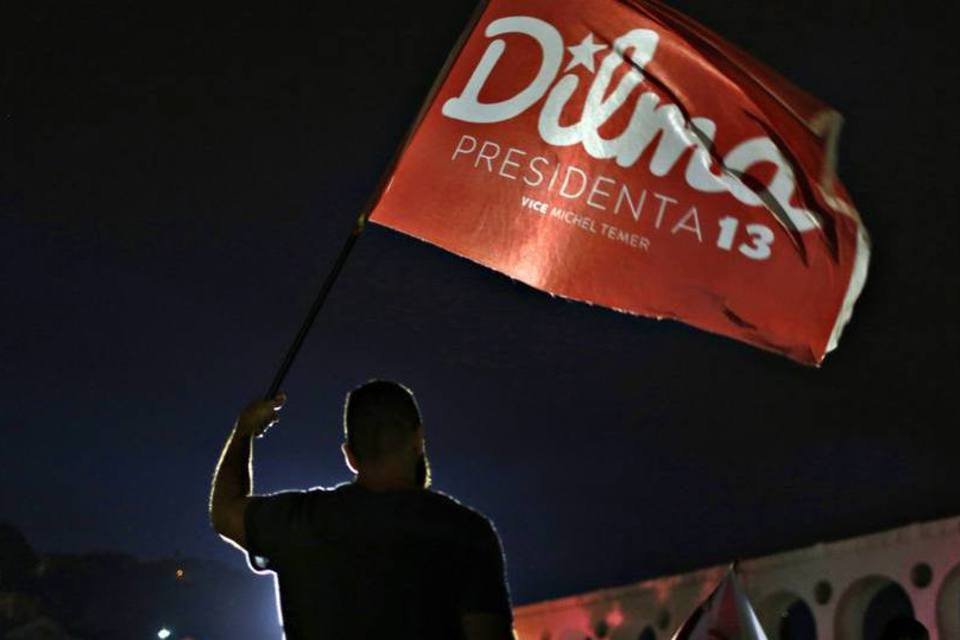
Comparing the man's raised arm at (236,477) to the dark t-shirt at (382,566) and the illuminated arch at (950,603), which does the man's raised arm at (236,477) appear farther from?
the illuminated arch at (950,603)

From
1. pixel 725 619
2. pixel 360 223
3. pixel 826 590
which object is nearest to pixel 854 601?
pixel 826 590

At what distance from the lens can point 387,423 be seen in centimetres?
363

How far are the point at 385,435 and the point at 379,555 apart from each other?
32 centimetres

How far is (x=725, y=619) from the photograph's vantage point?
598 cm

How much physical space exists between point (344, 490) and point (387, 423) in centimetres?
20

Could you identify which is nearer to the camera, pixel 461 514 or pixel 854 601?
pixel 461 514

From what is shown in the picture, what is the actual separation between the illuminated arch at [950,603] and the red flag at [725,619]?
12247mm

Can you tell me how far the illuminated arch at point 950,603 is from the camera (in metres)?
17.4

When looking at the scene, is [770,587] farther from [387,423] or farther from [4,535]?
[4,535]

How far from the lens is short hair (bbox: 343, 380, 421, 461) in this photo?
3607 mm

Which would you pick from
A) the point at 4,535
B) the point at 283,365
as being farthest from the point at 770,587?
the point at 4,535

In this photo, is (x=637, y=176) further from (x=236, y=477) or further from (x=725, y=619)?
(x=236, y=477)

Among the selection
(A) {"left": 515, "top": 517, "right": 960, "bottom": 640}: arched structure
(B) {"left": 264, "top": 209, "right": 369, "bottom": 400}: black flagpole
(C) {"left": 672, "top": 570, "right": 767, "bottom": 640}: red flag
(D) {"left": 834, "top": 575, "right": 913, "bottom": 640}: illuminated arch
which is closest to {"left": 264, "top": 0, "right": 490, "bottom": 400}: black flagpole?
(B) {"left": 264, "top": 209, "right": 369, "bottom": 400}: black flagpole

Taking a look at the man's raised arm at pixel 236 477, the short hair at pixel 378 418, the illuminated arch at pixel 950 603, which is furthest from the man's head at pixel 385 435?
the illuminated arch at pixel 950 603
